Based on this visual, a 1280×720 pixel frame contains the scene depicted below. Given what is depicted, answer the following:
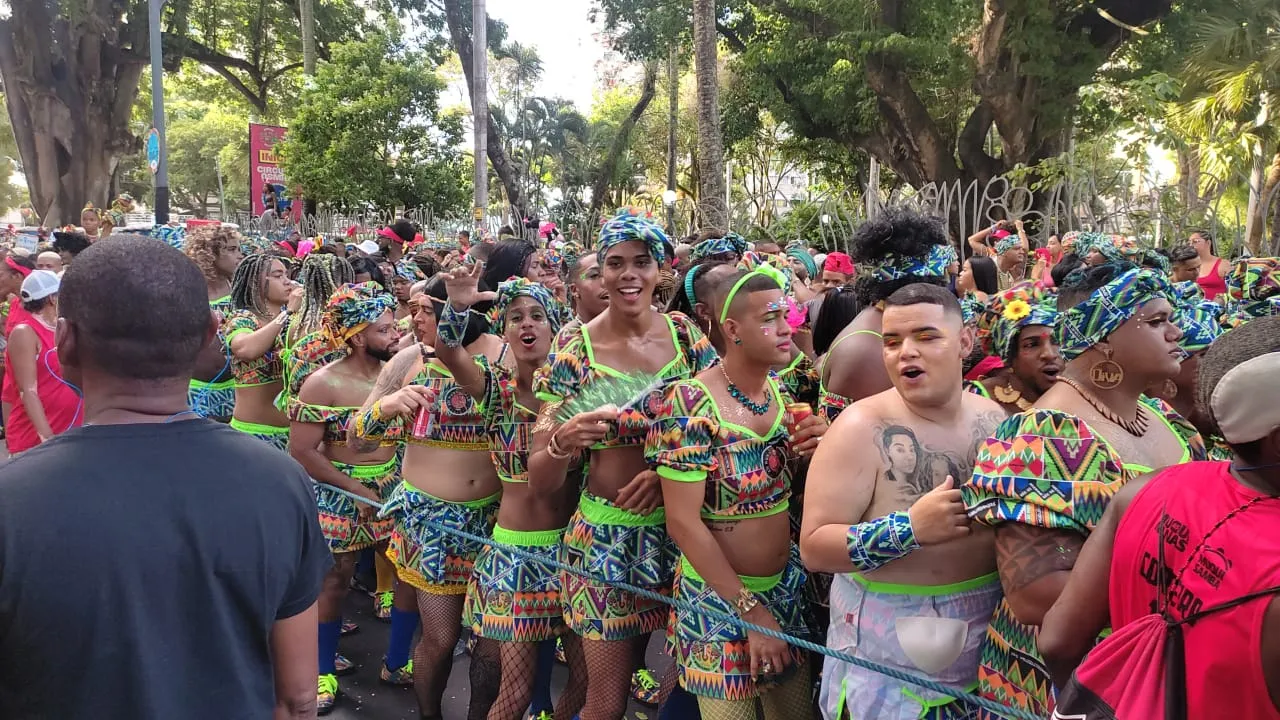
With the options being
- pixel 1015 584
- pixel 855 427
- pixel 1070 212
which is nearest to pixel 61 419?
pixel 855 427

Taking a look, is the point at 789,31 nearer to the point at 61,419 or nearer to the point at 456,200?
the point at 456,200

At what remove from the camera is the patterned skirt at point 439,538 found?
13.4 feet

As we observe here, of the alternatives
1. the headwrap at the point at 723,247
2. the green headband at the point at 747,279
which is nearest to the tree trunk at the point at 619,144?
the headwrap at the point at 723,247

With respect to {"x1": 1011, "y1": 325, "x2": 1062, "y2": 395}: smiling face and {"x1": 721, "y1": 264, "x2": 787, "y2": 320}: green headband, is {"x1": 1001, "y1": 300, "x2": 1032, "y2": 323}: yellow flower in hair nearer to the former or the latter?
{"x1": 1011, "y1": 325, "x2": 1062, "y2": 395}: smiling face

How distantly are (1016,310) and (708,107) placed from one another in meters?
9.18

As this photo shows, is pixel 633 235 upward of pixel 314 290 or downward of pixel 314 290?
upward

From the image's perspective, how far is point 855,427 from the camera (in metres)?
2.57

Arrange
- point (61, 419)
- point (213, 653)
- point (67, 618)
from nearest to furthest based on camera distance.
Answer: point (67, 618) → point (213, 653) → point (61, 419)

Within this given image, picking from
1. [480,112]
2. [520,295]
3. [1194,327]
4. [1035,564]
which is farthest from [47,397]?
[480,112]

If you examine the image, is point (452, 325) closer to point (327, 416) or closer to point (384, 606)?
point (327, 416)

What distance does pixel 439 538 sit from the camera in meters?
4.08

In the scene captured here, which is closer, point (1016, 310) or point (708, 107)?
point (1016, 310)

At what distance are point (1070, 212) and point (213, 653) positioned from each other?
8.00 meters

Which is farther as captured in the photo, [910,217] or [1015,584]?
[910,217]
